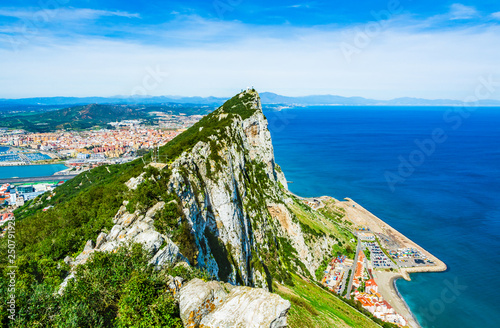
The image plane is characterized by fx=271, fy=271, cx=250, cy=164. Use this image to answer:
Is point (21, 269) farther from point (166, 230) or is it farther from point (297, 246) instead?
point (297, 246)

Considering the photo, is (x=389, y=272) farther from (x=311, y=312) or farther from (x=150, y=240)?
(x=150, y=240)

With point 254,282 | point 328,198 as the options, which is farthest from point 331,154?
point 254,282

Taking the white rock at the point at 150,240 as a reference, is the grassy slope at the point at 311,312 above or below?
below

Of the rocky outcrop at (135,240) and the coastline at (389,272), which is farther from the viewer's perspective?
the coastline at (389,272)

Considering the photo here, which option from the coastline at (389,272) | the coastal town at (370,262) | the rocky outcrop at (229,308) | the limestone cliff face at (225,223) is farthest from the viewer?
the coastline at (389,272)

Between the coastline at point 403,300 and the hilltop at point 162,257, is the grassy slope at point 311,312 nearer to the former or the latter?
the hilltop at point 162,257

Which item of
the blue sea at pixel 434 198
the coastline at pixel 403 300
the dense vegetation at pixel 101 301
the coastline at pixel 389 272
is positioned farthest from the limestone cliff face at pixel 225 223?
the blue sea at pixel 434 198
